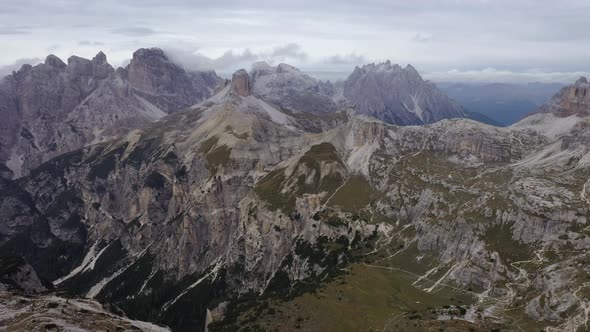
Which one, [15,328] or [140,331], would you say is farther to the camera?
[140,331]

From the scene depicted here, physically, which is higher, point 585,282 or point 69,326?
point 69,326

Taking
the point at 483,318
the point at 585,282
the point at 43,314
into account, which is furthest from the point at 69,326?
the point at 585,282

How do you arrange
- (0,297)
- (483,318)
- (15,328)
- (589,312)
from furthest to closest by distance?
(483,318)
(589,312)
(0,297)
(15,328)

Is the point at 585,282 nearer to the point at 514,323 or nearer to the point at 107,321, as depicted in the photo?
the point at 514,323

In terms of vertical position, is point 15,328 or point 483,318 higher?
point 15,328

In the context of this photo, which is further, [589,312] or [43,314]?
[589,312]

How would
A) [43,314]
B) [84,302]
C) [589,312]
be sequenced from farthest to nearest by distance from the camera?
[589,312] → [84,302] → [43,314]

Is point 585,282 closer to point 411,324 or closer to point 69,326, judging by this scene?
point 411,324

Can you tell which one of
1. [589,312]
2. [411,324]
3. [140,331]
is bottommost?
[411,324]

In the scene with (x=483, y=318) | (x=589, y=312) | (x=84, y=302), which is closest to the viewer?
(x=84, y=302)

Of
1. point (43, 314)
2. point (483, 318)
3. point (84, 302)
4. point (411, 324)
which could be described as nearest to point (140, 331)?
point (43, 314)
